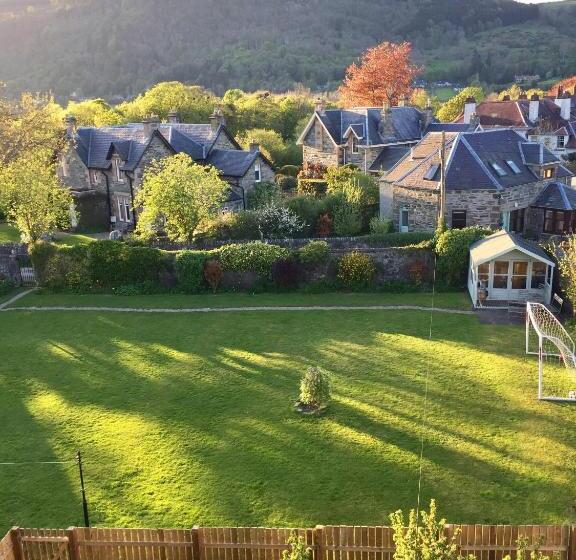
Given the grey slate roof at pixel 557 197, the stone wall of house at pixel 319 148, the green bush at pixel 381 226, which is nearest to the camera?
the grey slate roof at pixel 557 197

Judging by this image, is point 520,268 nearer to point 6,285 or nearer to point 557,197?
point 557,197

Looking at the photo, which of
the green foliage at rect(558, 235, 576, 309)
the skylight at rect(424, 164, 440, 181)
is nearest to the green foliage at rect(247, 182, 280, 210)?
the skylight at rect(424, 164, 440, 181)

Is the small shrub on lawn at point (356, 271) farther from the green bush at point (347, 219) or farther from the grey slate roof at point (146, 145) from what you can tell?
the grey slate roof at point (146, 145)

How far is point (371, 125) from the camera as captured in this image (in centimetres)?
5122

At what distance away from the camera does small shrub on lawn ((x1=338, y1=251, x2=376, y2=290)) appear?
3056cm

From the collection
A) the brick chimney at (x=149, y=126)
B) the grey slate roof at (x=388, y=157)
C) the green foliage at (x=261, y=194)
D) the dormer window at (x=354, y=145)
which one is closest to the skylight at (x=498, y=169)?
the grey slate roof at (x=388, y=157)

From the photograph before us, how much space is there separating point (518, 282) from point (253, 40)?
128m

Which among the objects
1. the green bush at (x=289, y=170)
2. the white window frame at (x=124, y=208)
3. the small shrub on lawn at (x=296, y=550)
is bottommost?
the small shrub on lawn at (x=296, y=550)

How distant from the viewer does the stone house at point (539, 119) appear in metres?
65.5

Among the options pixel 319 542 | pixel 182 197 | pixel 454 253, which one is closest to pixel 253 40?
pixel 182 197

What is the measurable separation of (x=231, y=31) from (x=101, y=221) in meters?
112

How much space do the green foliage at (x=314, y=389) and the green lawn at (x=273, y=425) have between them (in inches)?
20.0

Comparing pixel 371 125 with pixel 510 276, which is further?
pixel 371 125

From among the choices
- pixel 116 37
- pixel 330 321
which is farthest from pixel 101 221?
pixel 116 37
